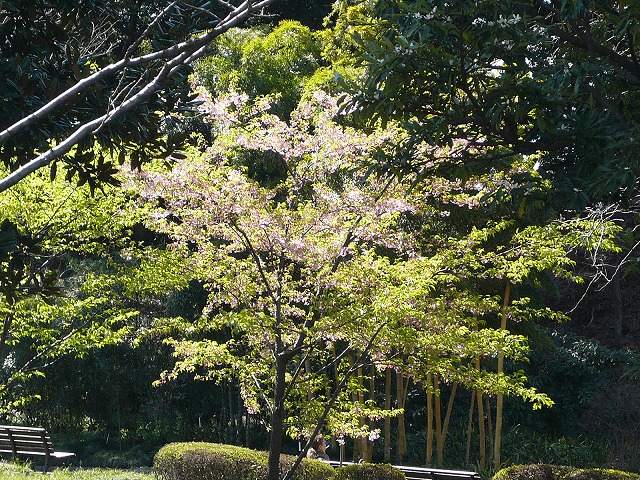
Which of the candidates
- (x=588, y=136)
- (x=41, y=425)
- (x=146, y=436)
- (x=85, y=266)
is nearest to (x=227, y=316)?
(x=588, y=136)

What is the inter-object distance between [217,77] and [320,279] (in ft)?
19.3

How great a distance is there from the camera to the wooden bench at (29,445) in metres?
10.3

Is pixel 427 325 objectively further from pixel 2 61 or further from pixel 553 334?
pixel 553 334

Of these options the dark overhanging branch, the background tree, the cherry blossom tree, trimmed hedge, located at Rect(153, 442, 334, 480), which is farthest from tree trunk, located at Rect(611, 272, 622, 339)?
the dark overhanging branch

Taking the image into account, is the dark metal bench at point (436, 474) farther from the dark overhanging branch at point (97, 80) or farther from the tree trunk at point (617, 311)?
the tree trunk at point (617, 311)

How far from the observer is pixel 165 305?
1298 cm

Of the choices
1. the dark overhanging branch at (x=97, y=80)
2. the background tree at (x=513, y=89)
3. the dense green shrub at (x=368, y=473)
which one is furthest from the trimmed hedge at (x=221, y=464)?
the dark overhanging branch at (x=97, y=80)

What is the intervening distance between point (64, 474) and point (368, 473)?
4.20m

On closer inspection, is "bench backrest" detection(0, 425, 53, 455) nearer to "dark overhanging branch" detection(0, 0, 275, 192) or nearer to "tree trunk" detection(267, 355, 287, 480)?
"tree trunk" detection(267, 355, 287, 480)

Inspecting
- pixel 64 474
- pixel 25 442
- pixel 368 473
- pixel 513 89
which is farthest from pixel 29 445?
pixel 513 89

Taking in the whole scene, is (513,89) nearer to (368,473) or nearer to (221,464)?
(368,473)

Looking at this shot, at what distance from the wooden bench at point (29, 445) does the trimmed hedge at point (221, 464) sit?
2.01 metres

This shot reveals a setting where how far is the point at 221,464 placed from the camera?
8.56 meters

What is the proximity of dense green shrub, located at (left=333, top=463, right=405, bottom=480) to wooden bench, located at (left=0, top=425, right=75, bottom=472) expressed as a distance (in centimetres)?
446
